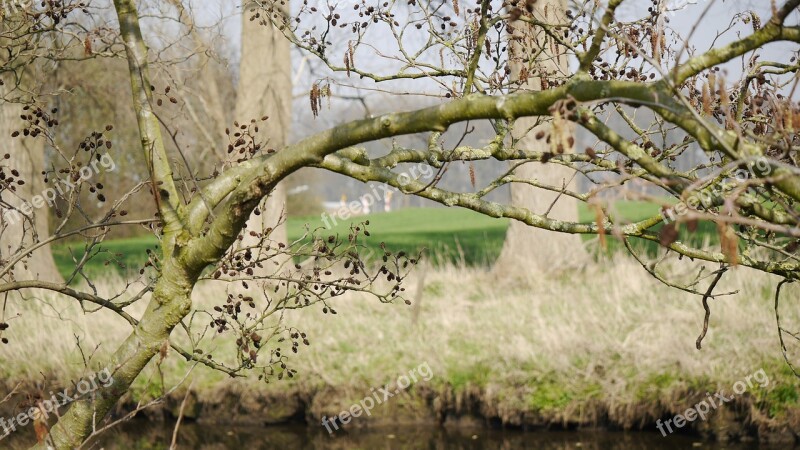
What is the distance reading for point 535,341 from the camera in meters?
10.0

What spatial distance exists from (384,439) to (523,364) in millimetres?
1696

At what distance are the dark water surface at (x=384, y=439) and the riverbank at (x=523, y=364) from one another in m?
0.14

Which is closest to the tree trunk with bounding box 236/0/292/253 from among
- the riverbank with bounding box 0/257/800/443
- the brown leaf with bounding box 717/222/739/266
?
the riverbank with bounding box 0/257/800/443

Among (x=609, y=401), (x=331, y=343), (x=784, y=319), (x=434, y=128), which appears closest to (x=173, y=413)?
(x=331, y=343)

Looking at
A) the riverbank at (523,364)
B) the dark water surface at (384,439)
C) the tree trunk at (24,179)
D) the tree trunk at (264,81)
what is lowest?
the dark water surface at (384,439)

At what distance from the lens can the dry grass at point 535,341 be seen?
916 centimetres

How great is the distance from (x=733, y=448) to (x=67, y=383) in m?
7.46

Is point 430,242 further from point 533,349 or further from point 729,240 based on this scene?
point 729,240

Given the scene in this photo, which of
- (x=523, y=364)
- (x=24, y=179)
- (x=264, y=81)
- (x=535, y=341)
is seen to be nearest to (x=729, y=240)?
(x=523, y=364)

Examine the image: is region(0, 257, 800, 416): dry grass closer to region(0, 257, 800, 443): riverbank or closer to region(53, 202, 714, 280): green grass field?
region(0, 257, 800, 443): riverbank

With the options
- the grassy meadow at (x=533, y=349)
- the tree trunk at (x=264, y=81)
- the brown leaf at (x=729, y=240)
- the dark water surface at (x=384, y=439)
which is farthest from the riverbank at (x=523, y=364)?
the brown leaf at (x=729, y=240)

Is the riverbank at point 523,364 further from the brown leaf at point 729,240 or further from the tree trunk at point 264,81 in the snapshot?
the brown leaf at point 729,240

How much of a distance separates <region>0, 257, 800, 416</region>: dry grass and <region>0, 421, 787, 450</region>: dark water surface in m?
0.42

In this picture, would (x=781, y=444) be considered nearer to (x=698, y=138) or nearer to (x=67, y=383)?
(x=698, y=138)
